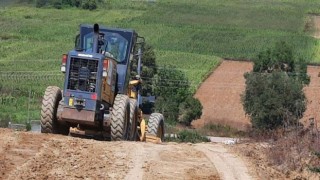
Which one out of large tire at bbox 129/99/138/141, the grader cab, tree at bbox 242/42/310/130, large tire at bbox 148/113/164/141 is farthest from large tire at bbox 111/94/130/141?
tree at bbox 242/42/310/130

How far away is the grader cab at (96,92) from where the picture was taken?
15961 mm

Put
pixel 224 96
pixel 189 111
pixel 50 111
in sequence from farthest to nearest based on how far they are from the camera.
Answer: pixel 224 96 → pixel 189 111 → pixel 50 111

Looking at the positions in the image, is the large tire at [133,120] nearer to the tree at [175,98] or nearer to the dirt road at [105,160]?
the dirt road at [105,160]

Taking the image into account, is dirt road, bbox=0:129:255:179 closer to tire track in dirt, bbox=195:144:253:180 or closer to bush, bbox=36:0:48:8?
tire track in dirt, bbox=195:144:253:180

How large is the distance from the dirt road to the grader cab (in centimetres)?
137

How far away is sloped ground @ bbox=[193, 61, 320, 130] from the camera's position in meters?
55.7

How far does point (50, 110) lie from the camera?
1636cm

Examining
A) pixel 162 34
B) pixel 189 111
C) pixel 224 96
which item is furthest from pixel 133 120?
pixel 162 34

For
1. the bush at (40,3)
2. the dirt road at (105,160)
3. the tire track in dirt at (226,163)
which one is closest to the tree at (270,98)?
the tire track in dirt at (226,163)

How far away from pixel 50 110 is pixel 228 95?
1791 inches

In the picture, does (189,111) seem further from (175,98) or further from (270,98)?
(270,98)

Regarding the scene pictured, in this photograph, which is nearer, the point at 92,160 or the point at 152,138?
the point at 92,160

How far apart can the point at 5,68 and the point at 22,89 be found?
810cm

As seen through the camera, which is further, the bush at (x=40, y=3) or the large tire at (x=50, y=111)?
the bush at (x=40, y=3)
